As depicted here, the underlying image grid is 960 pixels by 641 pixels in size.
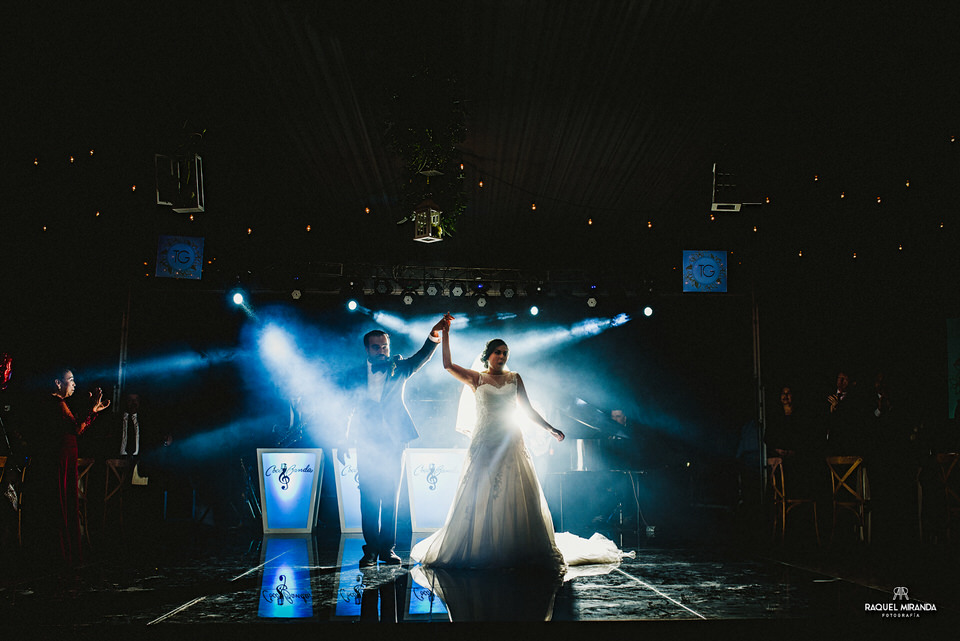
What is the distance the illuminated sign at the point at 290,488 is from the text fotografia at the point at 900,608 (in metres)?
5.78

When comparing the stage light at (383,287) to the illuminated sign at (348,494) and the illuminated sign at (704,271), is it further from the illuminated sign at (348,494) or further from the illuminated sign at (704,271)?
the illuminated sign at (704,271)

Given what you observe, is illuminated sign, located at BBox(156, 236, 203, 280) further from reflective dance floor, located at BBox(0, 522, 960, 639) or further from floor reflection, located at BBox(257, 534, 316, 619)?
reflective dance floor, located at BBox(0, 522, 960, 639)

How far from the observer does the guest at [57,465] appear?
5418mm

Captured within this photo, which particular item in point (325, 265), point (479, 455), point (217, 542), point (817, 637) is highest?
point (325, 265)

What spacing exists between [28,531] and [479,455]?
514 cm

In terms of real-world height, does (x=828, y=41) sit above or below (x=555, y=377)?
above

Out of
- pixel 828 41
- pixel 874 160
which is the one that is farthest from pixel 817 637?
pixel 874 160

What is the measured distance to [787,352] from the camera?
1147 centimetres

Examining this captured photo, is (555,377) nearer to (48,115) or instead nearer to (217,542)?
(217,542)

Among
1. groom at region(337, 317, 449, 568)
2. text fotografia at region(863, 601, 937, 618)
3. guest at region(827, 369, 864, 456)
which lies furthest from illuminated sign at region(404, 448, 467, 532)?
text fotografia at region(863, 601, 937, 618)

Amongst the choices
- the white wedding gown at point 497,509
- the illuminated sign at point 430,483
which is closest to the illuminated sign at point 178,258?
the illuminated sign at point 430,483

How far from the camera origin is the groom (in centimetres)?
509

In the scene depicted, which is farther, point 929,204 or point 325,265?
point 325,265

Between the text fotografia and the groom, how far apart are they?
124 inches
